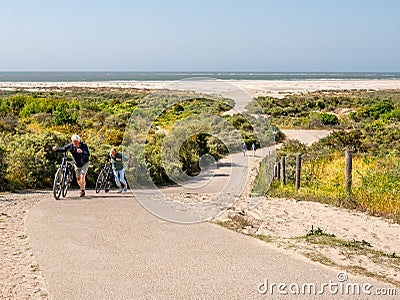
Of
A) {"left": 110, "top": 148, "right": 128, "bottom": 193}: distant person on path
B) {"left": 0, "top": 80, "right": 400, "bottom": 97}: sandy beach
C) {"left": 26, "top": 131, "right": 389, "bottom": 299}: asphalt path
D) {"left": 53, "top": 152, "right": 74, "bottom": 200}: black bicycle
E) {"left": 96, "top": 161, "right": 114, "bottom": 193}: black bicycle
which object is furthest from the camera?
{"left": 0, "top": 80, "right": 400, "bottom": 97}: sandy beach

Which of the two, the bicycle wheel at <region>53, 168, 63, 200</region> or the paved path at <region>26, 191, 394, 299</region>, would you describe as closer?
the paved path at <region>26, 191, 394, 299</region>

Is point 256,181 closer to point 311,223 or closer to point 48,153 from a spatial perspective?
point 311,223

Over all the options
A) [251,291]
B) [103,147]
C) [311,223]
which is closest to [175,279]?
[251,291]

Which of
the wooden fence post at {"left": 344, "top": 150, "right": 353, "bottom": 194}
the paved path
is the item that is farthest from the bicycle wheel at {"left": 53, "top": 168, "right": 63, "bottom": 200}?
the wooden fence post at {"left": 344, "top": 150, "right": 353, "bottom": 194}

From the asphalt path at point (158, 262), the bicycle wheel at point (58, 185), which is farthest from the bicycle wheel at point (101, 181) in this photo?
the asphalt path at point (158, 262)

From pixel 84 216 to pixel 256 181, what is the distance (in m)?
7.70

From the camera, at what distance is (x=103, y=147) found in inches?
650

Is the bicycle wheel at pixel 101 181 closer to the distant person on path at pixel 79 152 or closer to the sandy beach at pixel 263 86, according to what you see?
the distant person on path at pixel 79 152

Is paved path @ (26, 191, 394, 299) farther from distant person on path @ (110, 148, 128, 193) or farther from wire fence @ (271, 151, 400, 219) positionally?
wire fence @ (271, 151, 400, 219)

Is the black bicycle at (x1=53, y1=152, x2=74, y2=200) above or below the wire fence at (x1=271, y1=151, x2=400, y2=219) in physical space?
above

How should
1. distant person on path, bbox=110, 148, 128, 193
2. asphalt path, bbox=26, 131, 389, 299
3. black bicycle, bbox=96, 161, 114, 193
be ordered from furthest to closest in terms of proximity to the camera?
black bicycle, bbox=96, 161, 114, 193, distant person on path, bbox=110, 148, 128, 193, asphalt path, bbox=26, 131, 389, 299

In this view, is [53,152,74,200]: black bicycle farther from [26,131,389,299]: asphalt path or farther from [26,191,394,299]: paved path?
[26,191,394,299]: paved path

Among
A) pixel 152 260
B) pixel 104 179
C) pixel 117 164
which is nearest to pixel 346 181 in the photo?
pixel 117 164

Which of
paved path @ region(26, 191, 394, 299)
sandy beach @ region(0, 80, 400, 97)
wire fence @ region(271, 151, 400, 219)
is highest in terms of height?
sandy beach @ region(0, 80, 400, 97)
